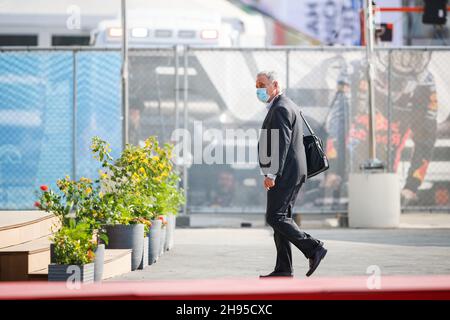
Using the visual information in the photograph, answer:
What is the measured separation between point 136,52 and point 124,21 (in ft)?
6.48

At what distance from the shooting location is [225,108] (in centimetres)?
1822

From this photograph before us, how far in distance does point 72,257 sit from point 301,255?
4.89 m

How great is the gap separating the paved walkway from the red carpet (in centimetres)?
449

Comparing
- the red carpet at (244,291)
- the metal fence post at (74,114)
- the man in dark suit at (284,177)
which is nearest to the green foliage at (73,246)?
the man in dark suit at (284,177)

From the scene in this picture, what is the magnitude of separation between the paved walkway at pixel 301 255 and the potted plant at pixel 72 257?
1.32 m

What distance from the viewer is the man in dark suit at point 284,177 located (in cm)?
960

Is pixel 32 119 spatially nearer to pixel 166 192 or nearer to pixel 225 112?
pixel 225 112

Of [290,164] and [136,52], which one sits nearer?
[290,164]

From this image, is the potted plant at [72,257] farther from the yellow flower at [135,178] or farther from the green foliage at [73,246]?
the yellow flower at [135,178]

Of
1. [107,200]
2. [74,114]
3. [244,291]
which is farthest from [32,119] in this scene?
[244,291]

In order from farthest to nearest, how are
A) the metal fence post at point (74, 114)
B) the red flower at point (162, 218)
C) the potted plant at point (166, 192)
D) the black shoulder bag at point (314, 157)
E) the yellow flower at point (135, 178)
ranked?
the metal fence post at point (74, 114)
the red flower at point (162, 218)
the potted plant at point (166, 192)
the yellow flower at point (135, 178)
the black shoulder bag at point (314, 157)

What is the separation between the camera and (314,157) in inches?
395
